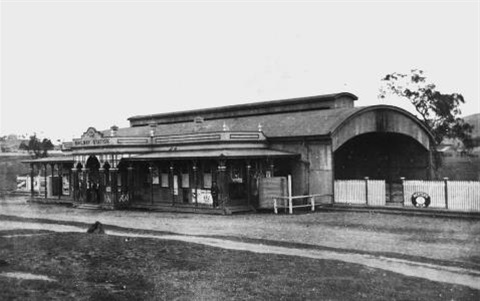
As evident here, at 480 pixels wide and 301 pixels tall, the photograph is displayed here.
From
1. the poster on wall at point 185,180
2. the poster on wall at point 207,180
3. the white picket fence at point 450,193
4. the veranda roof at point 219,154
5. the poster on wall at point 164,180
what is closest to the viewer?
the white picket fence at point 450,193

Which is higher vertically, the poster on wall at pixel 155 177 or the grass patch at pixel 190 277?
the poster on wall at pixel 155 177

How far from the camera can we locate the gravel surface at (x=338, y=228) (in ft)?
50.5

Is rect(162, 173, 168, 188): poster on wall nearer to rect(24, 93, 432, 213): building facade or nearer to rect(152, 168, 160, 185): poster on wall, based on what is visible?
rect(24, 93, 432, 213): building facade

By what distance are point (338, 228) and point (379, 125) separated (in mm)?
12318

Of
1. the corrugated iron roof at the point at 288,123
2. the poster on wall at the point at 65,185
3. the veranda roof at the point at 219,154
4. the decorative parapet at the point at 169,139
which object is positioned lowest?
the poster on wall at the point at 65,185

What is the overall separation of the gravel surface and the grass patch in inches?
124

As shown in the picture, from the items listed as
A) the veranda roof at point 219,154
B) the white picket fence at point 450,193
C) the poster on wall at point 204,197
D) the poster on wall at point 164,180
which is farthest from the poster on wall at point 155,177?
the white picket fence at point 450,193

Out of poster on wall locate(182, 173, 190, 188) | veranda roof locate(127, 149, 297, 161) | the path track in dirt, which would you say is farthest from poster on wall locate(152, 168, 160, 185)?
the path track in dirt

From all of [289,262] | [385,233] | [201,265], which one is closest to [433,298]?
[289,262]

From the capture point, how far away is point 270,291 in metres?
10.3

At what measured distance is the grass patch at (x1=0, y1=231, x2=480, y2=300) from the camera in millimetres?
10086

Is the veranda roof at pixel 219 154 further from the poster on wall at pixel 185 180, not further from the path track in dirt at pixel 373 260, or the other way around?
the path track in dirt at pixel 373 260

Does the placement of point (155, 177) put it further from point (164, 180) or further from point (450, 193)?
point (450, 193)

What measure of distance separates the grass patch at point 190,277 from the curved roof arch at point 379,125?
14463mm
